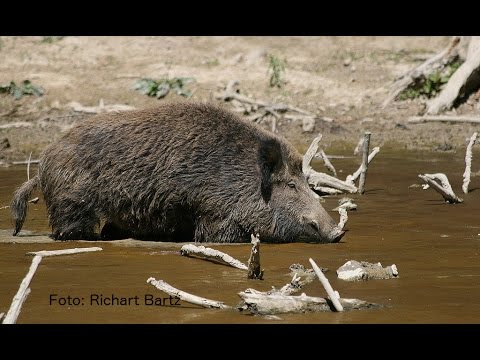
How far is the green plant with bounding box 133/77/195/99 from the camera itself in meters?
19.3

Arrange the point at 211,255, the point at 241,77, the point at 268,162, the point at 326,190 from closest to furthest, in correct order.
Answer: the point at 211,255 < the point at 268,162 < the point at 326,190 < the point at 241,77

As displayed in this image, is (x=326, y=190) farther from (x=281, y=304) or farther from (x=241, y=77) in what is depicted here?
(x=241, y=77)

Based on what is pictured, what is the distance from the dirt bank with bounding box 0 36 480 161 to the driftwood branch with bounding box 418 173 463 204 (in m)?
4.58

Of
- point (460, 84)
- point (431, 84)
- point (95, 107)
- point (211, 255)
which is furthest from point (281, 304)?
point (431, 84)

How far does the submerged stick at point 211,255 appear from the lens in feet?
27.2

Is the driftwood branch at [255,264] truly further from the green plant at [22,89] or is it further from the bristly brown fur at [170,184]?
the green plant at [22,89]

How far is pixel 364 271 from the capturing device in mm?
7859

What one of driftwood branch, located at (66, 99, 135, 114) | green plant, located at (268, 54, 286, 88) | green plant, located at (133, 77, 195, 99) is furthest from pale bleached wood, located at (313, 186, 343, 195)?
green plant, located at (268, 54, 286, 88)

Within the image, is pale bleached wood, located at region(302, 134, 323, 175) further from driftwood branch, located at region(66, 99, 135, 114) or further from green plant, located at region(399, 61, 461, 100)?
green plant, located at region(399, 61, 461, 100)

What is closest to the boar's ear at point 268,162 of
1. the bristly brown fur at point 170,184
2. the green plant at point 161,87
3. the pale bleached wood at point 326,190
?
the bristly brown fur at point 170,184

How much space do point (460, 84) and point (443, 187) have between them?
6.87 meters

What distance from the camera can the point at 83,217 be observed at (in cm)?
1005
